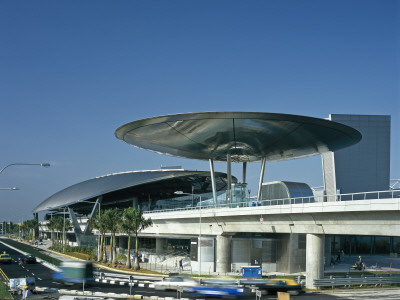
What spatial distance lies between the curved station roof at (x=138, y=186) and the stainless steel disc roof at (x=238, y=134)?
37.6m

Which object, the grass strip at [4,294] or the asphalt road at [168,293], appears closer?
the grass strip at [4,294]

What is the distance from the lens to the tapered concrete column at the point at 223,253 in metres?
61.8

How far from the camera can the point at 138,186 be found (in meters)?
122

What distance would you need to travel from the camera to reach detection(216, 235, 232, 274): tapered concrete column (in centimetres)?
6175

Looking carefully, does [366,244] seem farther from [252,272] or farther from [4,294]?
[4,294]

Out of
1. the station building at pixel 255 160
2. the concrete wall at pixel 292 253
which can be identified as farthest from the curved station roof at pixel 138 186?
the concrete wall at pixel 292 253

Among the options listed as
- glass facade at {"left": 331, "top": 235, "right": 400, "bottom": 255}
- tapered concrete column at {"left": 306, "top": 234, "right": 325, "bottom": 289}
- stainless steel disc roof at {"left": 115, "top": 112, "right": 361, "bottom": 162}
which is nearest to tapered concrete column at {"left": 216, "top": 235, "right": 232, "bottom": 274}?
stainless steel disc roof at {"left": 115, "top": 112, "right": 361, "bottom": 162}

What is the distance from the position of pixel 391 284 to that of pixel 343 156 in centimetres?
5417

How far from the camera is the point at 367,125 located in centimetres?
9888

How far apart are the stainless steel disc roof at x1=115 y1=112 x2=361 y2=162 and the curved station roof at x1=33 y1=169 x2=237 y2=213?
1481 inches

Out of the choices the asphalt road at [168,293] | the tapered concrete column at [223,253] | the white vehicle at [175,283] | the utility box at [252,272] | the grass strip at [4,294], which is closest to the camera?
the grass strip at [4,294]

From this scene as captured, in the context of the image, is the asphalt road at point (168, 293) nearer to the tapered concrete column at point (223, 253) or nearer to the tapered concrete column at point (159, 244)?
the tapered concrete column at point (223, 253)

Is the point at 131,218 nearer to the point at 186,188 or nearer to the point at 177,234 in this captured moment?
the point at 177,234

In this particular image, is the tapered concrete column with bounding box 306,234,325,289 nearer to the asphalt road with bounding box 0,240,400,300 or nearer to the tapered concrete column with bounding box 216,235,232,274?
the asphalt road with bounding box 0,240,400,300
